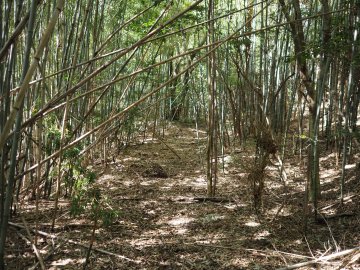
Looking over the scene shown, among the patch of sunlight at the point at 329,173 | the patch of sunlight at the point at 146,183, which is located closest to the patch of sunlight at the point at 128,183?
the patch of sunlight at the point at 146,183

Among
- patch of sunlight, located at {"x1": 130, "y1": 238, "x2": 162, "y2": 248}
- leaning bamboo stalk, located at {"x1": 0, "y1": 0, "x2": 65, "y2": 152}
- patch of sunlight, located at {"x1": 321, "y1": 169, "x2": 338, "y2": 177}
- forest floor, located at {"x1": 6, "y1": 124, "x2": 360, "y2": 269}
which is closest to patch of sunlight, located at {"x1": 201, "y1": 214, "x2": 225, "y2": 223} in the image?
forest floor, located at {"x1": 6, "y1": 124, "x2": 360, "y2": 269}

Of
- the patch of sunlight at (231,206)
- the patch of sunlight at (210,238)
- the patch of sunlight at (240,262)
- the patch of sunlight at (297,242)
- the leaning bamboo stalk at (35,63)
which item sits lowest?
the patch of sunlight at (240,262)

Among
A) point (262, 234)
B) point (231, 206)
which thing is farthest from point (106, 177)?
point (262, 234)

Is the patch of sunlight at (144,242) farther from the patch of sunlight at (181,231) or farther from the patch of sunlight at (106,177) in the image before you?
the patch of sunlight at (106,177)

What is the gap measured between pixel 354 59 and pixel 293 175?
236cm

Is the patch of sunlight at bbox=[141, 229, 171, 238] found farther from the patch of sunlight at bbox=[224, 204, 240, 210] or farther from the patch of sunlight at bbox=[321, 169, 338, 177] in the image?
the patch of sunlight at bbox=[321, 169, 338, 177]

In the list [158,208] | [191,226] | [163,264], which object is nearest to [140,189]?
[158,208]

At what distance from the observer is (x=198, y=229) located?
3.22 m

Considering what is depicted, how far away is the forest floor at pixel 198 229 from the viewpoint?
2.48m

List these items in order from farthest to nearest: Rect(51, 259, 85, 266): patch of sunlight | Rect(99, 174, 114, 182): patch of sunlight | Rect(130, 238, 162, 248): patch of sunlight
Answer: Rect(99, 174, 114, 182): patch of sunlight, Rect(130, 238, 162, 248): patch of sunlight, Rect(51, 259, 85, 266): patch of sunlight

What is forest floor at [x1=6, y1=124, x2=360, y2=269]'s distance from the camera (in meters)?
2.48

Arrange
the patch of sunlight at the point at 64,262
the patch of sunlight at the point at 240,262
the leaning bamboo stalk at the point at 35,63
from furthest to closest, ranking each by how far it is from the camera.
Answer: the patch of sunlight at the point at 240,262
the patch of sunlight at the point at 64,262
the leaning bamboo stalk at the point at 35,63

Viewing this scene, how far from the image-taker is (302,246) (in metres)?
2.78

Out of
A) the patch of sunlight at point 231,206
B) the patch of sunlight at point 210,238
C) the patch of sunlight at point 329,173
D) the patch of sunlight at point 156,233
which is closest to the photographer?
the patch of sunlight at point 210,238
